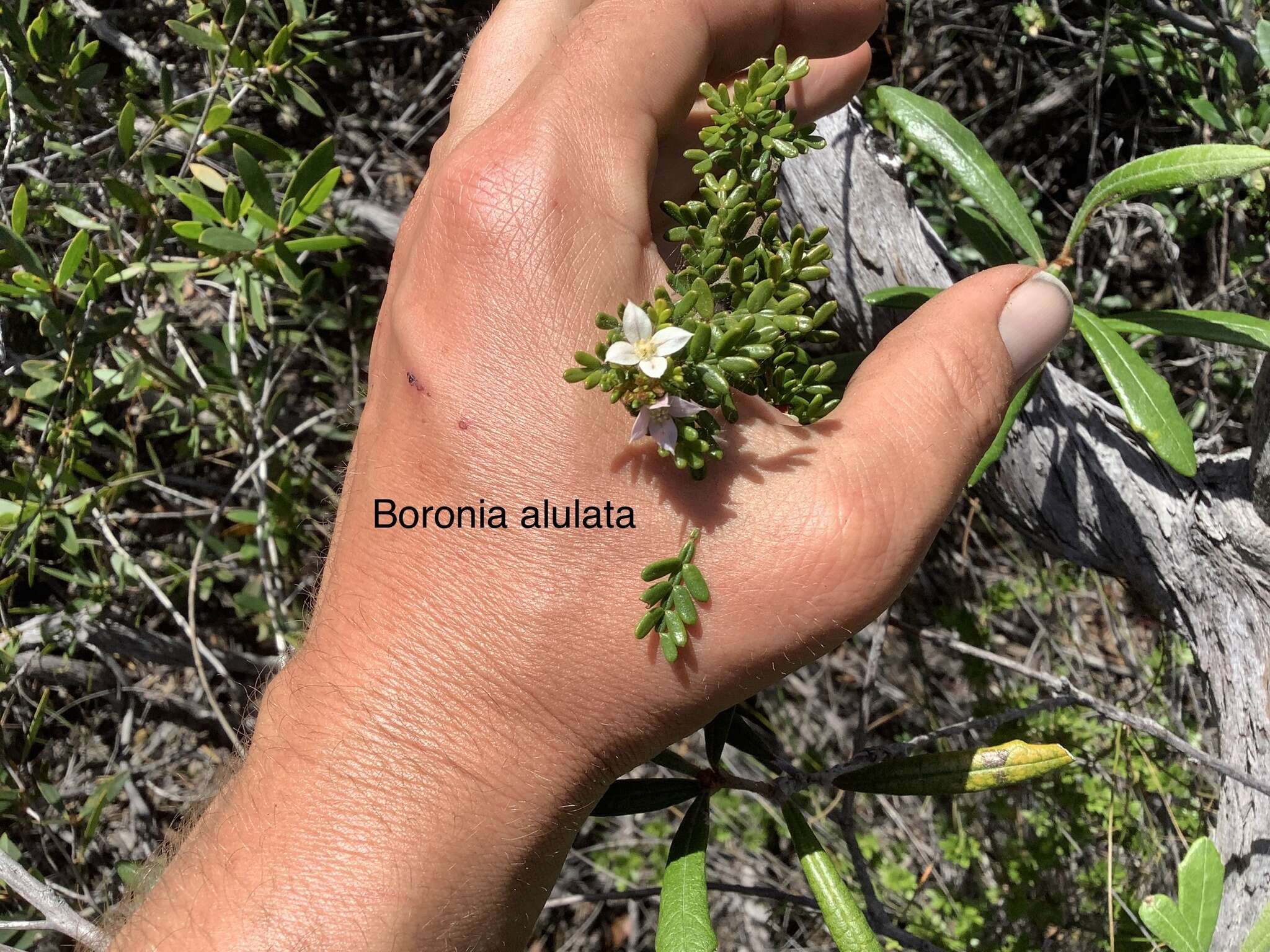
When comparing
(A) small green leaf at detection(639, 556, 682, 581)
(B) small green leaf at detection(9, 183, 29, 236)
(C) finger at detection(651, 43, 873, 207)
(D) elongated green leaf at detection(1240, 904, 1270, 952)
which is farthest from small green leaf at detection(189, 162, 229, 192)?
(D) elongated green leaf at detection(1240, 904, 1270, 952)

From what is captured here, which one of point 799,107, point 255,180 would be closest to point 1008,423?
point 799,107

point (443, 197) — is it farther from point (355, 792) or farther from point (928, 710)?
point (928, 710)

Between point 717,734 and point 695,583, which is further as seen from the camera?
point 717,734

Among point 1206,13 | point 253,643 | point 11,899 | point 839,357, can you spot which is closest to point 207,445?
point 253,643

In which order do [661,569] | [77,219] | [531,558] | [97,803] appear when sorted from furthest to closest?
[97,803], [77,219], [531,558], [661,569]

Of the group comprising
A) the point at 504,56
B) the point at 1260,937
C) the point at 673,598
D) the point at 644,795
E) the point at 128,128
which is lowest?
the point at 1260,937

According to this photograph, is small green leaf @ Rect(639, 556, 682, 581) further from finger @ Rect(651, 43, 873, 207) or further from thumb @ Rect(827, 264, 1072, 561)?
finger @ Rect(651, 43, 873, 207)

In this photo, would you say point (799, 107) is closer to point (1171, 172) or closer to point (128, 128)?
point (1171, 172)
